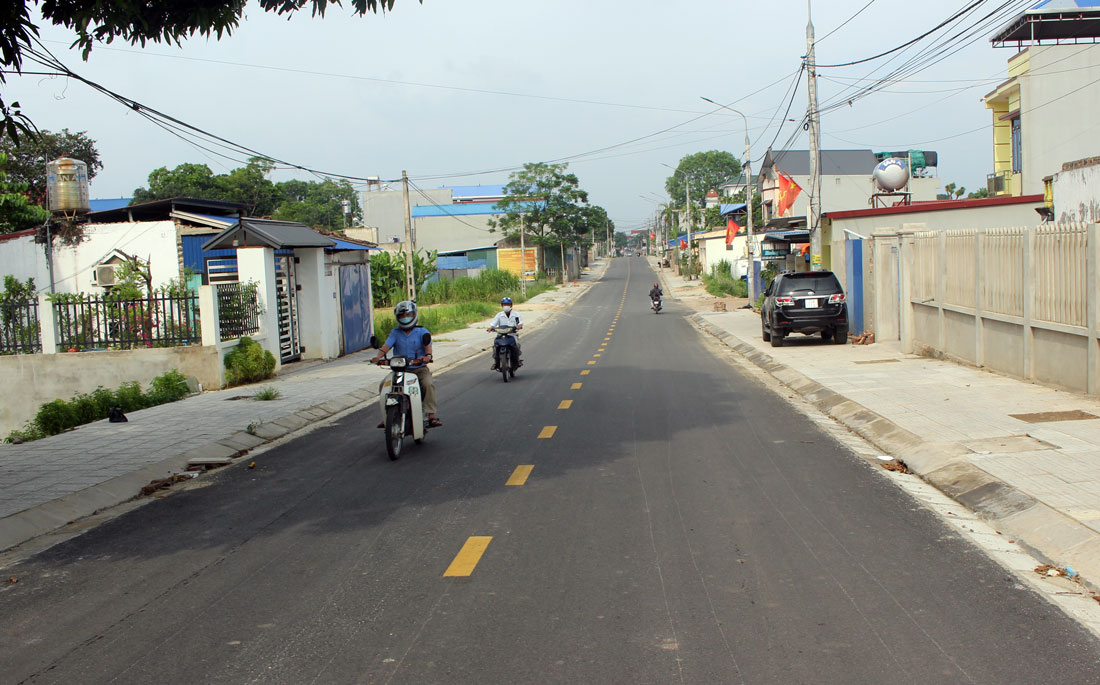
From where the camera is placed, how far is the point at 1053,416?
401 inches

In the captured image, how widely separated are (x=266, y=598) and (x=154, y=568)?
1296 mm

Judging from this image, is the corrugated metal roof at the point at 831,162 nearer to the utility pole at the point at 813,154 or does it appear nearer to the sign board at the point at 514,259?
the sign board at the point at 514,259

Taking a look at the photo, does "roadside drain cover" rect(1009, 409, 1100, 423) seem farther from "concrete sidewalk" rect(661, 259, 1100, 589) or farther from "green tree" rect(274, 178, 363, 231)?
"green tree" rect(274, 178, 363, 231)

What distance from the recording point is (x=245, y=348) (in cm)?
1842

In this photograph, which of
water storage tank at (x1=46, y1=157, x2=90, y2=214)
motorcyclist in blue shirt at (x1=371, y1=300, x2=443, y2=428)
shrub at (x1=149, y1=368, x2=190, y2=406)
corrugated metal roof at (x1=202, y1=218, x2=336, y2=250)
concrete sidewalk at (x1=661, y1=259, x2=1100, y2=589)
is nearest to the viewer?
concrete sidewalk at (x1=661, y1=259, x2=1100, y2=589)

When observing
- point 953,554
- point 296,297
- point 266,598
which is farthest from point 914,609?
point 296,297

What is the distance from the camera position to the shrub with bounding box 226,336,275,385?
18.0 meters

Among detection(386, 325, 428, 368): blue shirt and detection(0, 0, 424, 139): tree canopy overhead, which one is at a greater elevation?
detection(0, 0, 424, 139): tree canopy overhead

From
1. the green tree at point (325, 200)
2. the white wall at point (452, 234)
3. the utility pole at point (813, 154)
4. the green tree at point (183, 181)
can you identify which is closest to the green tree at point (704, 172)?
the green tree at point (325, 200)

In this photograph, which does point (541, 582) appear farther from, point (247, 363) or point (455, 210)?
point (455, 210)

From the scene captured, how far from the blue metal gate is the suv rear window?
10741 mm

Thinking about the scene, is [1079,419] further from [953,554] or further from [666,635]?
[666,635]

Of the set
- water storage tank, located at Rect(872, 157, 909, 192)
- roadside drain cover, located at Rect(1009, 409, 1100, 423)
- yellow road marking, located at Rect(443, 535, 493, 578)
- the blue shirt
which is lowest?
yellow road marking, located at Rect(443, 535, 493, 578)

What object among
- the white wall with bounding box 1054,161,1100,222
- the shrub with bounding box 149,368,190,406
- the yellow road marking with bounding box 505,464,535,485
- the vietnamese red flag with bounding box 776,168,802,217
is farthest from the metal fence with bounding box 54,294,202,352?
the vietnamese red flag with bounding box 776,168,802,217
